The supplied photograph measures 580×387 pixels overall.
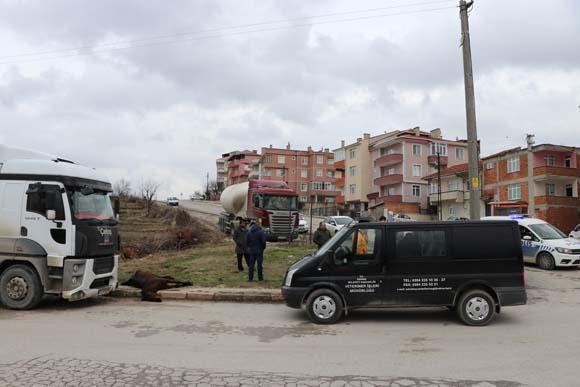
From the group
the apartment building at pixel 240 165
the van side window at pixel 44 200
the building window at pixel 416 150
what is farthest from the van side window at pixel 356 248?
the apartment building at pixel 240 165

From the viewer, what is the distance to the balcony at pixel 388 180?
65088mm

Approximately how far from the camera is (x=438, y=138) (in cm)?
6925

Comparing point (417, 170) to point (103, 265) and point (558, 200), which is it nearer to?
point (558, 200)

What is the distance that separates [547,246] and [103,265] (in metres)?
15.2

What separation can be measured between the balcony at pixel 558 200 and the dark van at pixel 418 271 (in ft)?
135

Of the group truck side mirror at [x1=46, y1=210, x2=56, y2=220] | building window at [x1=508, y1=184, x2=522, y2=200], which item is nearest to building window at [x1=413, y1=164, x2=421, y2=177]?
building window at [x1=508, y1=184, x2=522, y2=200]

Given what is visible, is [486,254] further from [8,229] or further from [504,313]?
[8,229]

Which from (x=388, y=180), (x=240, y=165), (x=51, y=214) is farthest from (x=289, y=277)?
(x=240, y=165)

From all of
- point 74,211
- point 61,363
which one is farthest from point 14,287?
point 61,363

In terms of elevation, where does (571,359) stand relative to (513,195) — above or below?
below

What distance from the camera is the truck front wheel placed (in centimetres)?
985

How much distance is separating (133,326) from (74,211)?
305 centimetres

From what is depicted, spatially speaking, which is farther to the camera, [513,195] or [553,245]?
[513,195]

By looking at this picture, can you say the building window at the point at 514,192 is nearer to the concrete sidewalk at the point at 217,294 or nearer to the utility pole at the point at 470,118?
the utility pole at the point at 470,118
